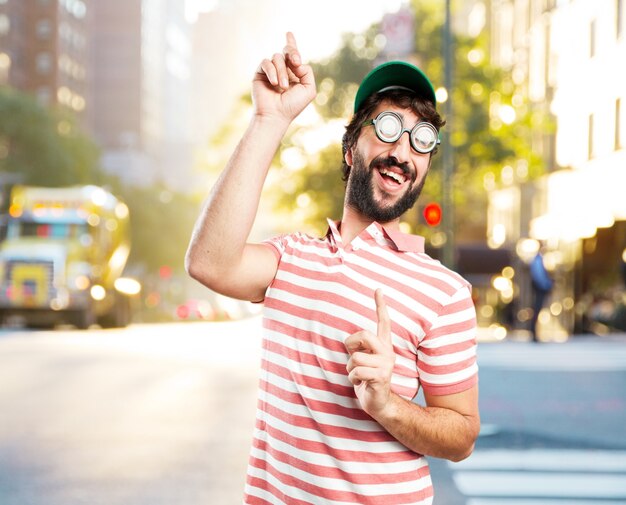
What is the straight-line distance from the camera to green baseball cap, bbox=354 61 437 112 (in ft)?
9.11

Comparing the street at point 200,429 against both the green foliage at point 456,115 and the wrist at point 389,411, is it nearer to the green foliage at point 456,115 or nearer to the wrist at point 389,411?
the wrist at point 389,411

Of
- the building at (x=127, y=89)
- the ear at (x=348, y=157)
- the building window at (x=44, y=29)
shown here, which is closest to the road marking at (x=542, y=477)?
the ear at (x=348, y=157)

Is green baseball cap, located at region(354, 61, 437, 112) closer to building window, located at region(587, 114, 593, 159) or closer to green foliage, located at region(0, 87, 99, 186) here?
building window, located at region(587, 114, 593, 159)

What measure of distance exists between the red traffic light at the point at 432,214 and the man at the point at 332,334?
741 inches

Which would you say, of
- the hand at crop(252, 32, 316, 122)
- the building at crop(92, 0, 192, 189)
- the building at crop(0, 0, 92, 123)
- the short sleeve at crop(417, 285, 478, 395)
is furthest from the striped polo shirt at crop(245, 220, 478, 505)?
the building at crop(92, 0, 192, 189)

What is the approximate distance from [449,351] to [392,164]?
492mm

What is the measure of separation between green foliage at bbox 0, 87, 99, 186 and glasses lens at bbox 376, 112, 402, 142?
56989mm

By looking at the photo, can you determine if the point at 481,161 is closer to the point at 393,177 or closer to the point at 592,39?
the point at 592,39

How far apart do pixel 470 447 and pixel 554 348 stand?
1780cm

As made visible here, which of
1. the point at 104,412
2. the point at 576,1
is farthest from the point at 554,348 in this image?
the point at 576,1

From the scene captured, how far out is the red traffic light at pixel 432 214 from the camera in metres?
21.4

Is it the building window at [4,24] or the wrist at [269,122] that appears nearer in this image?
the wrist at [269,122]

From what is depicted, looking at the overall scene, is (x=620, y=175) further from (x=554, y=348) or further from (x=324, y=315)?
(x=324, y=315)

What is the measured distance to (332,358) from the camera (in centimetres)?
255
